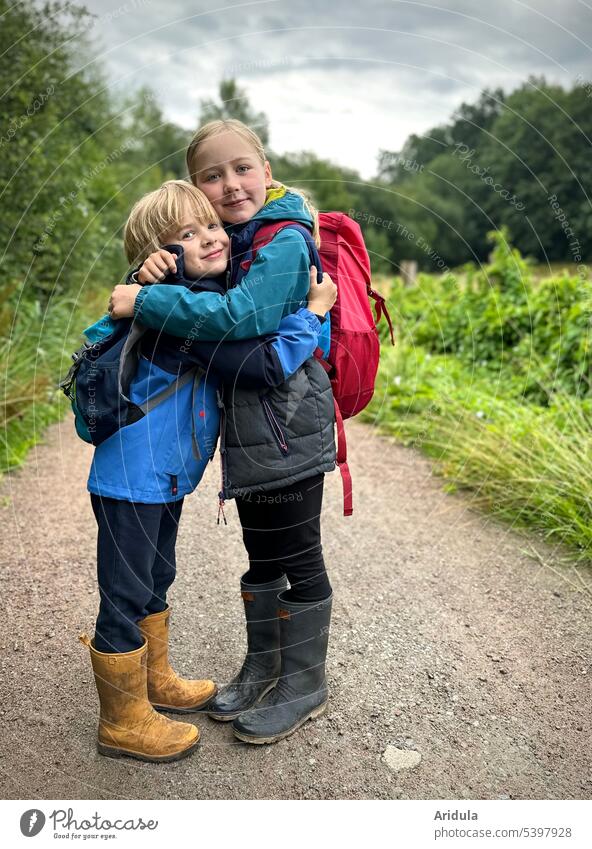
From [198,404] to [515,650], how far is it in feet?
5.52

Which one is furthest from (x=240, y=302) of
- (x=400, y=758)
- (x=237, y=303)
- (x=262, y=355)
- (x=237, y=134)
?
(x=400, y=758)

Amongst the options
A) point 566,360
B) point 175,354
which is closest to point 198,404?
point 175,354

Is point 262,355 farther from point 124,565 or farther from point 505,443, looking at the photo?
point 505,443

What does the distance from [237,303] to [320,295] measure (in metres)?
0.33

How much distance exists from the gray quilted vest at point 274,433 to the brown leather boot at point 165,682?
548mm

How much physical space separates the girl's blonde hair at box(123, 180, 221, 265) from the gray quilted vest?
474 millimetres

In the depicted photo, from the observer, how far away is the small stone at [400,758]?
2.38m

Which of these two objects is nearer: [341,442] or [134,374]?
[134,374]

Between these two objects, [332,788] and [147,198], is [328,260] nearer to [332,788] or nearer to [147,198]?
[147,198]

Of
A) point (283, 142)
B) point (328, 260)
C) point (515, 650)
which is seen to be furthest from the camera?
point (283, 142)

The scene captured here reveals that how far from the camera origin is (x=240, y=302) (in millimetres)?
2094

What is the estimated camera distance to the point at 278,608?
2.64 meters
